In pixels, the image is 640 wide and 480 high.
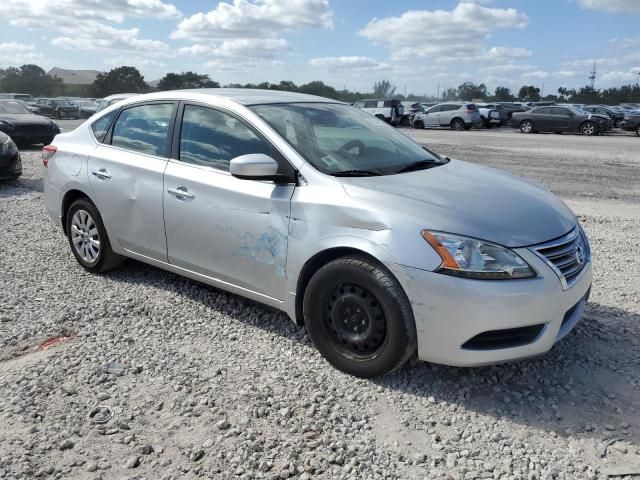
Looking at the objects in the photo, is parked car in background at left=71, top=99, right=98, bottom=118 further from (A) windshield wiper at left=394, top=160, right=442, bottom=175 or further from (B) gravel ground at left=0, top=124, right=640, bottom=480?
(A) windshield wiper at left=394, top=160, right=442, bottom=175

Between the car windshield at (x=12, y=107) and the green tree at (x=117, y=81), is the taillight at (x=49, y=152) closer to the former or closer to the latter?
the car windshield at (x=12, y=107)

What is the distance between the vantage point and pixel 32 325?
4.20m

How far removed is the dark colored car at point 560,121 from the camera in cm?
2678

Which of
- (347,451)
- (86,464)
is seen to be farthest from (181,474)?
(347,451)

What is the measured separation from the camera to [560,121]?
27.5 m

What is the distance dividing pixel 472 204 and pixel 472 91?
320 feet

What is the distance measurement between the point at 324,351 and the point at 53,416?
1.55 metres

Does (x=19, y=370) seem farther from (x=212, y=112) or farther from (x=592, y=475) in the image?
(x=592, y=475)

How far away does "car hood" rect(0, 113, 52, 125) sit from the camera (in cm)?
1546

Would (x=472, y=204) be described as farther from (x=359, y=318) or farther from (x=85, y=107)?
(x=85, y=107)

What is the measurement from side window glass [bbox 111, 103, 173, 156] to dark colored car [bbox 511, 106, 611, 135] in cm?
2644

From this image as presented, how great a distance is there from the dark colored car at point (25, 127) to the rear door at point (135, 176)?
12.2 m

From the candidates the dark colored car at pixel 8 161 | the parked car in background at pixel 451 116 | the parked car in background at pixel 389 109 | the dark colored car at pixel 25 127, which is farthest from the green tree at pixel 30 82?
the dark colored car at pixel 8 161

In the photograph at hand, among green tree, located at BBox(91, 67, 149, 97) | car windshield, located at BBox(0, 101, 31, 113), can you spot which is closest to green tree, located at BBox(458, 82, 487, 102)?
green tree, located at BBox(91, 67, 149, 97)
